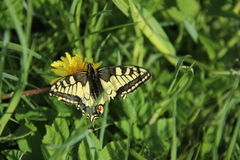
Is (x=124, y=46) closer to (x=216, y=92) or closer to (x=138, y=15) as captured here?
(x=138, y=15)

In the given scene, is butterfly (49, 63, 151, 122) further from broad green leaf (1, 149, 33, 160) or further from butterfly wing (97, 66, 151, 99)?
broad green leaf (1, 149, 33, 160)

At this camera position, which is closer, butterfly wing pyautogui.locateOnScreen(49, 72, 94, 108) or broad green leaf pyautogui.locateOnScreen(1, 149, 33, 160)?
broad green leaf pyautogui.locateOnScreen(1, 149, 33, 160)

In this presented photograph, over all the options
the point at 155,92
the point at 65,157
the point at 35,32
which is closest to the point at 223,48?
the point at 155,92

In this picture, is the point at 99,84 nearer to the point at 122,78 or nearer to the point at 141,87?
the point at 122,78

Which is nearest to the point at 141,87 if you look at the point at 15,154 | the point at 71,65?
the point at 71,65

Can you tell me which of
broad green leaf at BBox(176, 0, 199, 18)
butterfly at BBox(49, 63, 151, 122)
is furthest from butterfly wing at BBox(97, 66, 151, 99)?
broad green leaf at BBox(176, 0, 199, 18)

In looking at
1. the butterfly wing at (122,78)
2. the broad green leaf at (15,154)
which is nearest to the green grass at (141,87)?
the broad green leaf at (15,154)
